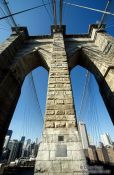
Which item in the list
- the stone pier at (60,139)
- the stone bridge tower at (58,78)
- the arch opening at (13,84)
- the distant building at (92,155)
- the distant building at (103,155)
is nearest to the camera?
the stone pier at (60,139)

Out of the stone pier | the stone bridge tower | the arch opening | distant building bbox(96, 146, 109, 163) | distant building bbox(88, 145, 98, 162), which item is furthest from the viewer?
distant building bbox(88, 145, 98, 162)

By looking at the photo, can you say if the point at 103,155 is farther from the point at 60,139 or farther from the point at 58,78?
the point at 60,139

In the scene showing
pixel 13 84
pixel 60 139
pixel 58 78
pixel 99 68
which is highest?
pixel 99 68

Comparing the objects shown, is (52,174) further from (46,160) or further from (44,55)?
(44,55)

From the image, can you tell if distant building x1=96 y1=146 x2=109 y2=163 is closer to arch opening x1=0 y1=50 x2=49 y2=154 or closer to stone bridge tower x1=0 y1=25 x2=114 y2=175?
stone bridge tower x1=0 y1=25 x2=114 y2=175

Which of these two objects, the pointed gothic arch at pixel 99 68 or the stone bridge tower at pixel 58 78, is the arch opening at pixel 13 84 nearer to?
the stone bridge tower at pixel 58 78

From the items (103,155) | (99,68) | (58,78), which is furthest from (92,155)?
(58,78)

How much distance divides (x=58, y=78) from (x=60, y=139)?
2273 mm

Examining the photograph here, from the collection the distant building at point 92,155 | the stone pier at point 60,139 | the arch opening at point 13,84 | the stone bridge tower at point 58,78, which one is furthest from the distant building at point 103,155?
the stone pier at point 60,139

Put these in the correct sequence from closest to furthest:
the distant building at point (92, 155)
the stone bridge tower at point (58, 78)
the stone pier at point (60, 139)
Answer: the stone pier at point (60, 139)
the stone bridge tower at point (58, 78)
the distant building at point (92, 155)

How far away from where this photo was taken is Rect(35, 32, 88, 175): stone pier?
94.3 inches

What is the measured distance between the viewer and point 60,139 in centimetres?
287

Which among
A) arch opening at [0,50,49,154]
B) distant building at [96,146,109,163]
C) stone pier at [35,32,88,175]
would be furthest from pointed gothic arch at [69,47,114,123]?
distant building at [96,146,109,163]

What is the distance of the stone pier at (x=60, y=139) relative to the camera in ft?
7.86
